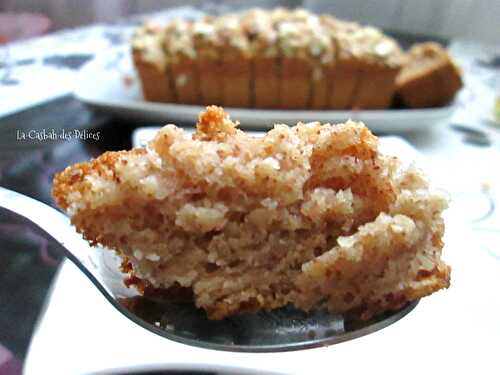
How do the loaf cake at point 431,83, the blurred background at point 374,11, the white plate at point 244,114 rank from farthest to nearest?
the blurred background at point 374,11 < the loaf cake at point 431,83 < the white plate at point 244,114

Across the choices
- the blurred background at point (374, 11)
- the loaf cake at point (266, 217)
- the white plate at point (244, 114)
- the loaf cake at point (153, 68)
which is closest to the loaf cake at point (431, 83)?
the white plate at point (244, 114)

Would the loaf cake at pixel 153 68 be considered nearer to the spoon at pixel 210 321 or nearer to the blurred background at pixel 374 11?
the spoon at pixel 210 321

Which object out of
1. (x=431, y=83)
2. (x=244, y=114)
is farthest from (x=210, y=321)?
(x=431, y=83)

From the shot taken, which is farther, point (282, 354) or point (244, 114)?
point (244, 114)

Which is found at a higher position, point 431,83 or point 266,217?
point 266,217

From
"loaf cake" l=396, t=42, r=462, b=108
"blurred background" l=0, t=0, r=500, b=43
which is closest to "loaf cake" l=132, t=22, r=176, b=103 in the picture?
"loaf cake" l=396, t=42, r=462, b=108

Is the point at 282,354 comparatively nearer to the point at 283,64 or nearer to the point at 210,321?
the point at 210,321

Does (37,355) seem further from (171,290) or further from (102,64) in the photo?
(102,64)
